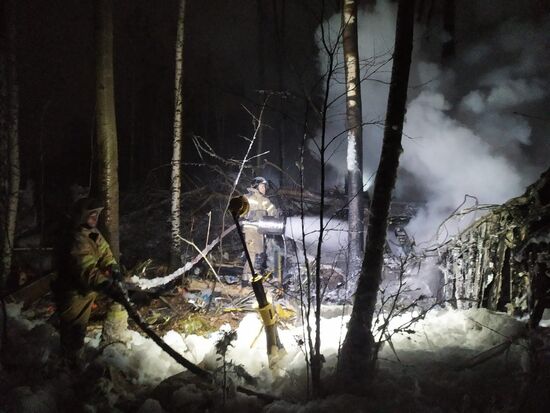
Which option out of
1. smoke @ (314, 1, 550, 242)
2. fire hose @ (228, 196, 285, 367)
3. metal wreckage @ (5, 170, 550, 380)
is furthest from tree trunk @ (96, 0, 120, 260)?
smoke @ (314, 1, 550, 242)

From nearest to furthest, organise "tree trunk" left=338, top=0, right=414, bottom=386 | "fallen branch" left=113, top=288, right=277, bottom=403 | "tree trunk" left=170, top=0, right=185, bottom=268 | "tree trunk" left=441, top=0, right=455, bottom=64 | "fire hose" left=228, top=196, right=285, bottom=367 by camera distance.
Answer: "tree trunk" left=338, top=0, right=414, bottom=386
"fallen branch" left=113, top=288, right=277, bottom=403
"fire hose" left=228, top=196, right=285, bottom=367
"tree trunk" left=170, top=0, right=185, bottom=268
"tree trunk" left=441, top=0, right=455, bottom=64

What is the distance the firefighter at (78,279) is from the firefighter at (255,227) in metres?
4.89

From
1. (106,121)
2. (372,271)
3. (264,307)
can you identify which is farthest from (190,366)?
(106,121)

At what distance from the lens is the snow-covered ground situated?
144 inches

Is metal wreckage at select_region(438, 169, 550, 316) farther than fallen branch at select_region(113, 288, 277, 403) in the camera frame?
Yes

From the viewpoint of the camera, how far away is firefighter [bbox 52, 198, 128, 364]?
4.58 m

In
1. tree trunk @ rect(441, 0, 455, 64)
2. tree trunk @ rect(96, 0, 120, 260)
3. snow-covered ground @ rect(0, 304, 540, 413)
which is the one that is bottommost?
snow-covered ground @ rect(0, 304, 540, 413)

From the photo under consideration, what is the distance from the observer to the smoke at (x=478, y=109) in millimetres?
15453

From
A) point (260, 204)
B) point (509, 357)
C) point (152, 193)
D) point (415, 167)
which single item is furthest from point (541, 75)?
point (152, 193)

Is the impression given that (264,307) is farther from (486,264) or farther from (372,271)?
(486,264)

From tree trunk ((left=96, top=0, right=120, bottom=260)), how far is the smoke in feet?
34.8

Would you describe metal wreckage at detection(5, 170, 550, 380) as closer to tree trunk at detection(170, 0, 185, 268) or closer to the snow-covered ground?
the snow-covered ground

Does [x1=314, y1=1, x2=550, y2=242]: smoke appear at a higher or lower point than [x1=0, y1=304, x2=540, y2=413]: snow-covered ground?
higher

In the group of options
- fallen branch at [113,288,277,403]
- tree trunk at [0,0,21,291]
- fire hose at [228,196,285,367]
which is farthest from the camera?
tree trunk at [0,0,21,291]
